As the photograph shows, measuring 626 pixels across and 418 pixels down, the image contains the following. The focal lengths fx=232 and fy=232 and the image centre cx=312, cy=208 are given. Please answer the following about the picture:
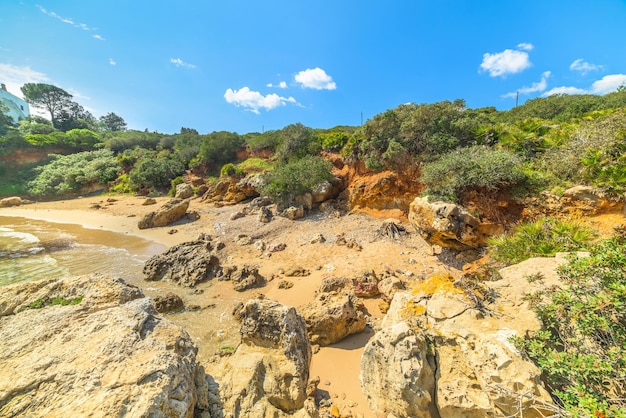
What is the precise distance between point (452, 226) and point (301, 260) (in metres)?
6.43

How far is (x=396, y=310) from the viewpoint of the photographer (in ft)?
13.8

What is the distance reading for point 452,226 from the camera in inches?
326

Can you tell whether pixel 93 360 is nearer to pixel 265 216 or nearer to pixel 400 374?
pixel 400 374

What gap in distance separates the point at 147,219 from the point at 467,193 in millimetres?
20360

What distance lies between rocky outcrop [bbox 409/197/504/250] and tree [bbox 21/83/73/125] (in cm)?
7678

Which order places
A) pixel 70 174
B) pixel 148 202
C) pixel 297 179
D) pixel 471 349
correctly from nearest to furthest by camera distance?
1. pixel 471 349
2. pixel 297 179
3. pixel 148 202
4. pixel 70 174

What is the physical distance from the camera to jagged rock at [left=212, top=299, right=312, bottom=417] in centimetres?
329

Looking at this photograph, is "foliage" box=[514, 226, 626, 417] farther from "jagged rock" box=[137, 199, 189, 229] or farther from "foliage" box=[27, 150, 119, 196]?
"foliage" box=[27, 150, 119, 196]

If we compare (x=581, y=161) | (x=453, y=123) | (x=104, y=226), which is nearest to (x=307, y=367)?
(x=581, y=161)

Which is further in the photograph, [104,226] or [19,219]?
[19,219]

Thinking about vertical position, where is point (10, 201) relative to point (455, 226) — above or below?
below

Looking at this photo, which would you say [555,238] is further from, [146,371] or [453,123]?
[453,123]

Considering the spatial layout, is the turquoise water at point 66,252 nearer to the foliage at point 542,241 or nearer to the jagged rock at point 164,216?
the jagged rock at point 164,216

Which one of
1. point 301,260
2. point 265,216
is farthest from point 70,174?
point 301,260
